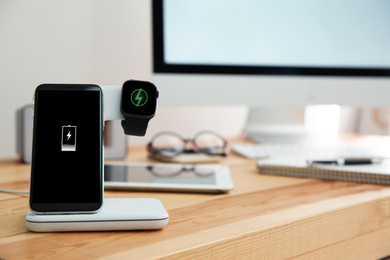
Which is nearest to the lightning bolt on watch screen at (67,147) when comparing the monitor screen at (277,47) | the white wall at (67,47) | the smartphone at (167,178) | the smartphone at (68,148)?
the smartphone at (68,148)

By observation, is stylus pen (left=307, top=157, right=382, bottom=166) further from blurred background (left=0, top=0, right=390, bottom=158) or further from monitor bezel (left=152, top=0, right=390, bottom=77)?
Answer: blurred background (left=0, top=0, right=390, bottom=158)

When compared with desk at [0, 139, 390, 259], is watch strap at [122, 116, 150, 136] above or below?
above

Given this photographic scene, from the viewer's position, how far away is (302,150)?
2.78 ft

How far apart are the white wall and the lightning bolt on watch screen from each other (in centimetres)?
67

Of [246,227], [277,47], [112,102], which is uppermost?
[277,47]

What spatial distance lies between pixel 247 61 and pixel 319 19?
0.62ft

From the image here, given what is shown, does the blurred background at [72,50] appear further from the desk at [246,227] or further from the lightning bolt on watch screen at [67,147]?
the lightning bolt on watch screen at [67,147]

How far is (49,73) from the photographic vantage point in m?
1.03

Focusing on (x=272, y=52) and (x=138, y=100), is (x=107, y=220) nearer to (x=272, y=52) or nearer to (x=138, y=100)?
(x=138, y=100)

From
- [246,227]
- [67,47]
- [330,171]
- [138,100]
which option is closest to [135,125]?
[138,100]

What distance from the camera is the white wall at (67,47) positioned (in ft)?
3.18

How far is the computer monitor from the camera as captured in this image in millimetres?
831

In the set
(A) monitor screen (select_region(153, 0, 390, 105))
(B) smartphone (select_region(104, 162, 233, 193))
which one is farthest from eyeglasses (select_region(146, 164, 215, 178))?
(A) monitor screen (select_region(153, 0, 390, 105))

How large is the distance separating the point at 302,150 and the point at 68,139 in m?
0.58
